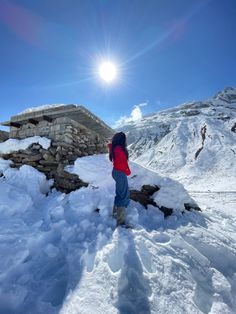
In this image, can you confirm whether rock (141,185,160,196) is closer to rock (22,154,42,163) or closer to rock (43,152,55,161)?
rock (43,152,55,161)

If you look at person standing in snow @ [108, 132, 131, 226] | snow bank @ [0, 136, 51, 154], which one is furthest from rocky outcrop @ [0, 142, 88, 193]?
person standing in snow @ [108, 132, 131, 226]

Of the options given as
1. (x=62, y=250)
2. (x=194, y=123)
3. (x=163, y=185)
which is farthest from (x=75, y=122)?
(x=194, y=123)

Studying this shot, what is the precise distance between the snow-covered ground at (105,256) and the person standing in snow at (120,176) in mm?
349

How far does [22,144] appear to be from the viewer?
7.41 meters

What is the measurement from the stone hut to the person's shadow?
3.18 metres

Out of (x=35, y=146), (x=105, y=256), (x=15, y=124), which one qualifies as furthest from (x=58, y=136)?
(x=105, y=256)

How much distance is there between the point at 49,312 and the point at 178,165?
31.0m

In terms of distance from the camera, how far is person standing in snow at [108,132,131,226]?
190 inches

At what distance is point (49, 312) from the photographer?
103 inches

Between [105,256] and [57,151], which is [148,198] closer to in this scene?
[105,256]

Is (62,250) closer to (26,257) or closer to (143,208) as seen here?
(26,257)

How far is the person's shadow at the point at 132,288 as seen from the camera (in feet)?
8.97

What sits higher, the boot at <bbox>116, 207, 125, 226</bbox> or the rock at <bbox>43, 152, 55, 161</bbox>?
the rock at <bbox>43, 152, 55, 161</bbox>

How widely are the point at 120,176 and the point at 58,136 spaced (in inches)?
130
